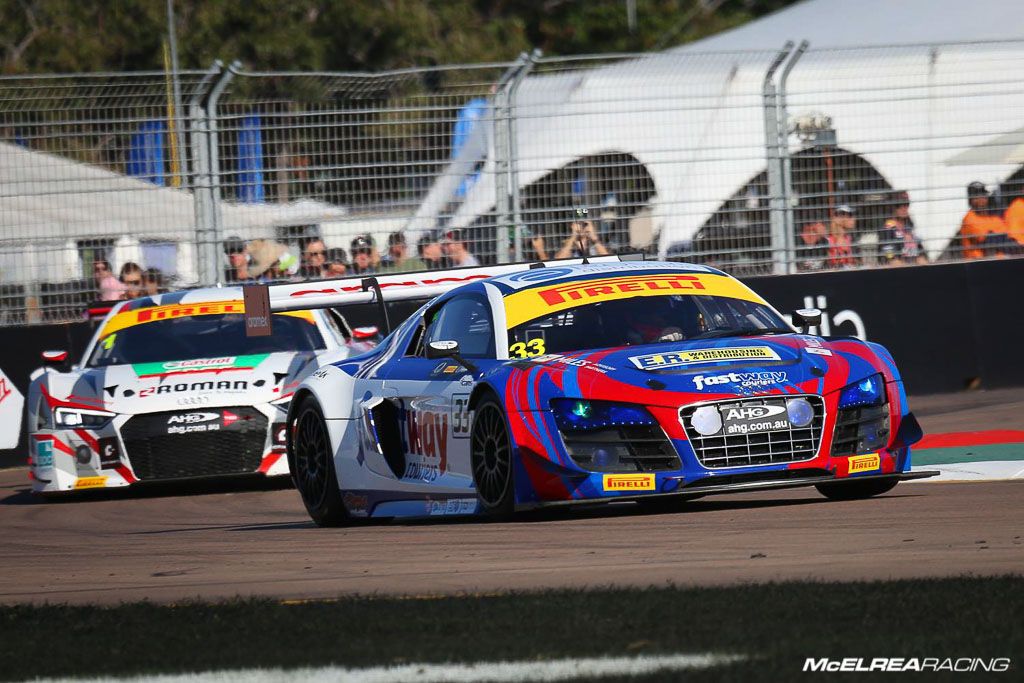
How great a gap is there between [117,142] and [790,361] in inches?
359

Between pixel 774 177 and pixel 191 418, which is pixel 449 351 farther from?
pixel 774 177

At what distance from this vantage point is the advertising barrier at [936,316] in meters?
15.8

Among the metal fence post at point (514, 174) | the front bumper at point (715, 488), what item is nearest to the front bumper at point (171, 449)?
the front bumper at point (715, 488)

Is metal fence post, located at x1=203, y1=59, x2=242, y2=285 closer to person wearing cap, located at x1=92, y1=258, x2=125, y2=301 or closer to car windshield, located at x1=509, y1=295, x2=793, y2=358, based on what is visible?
person wearing cap, located at x1=92, y1=258, x2=125, y2=301

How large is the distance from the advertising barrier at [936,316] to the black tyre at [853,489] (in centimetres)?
762

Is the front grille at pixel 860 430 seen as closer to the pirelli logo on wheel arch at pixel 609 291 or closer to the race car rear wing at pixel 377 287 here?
the pirelli logo on wheel arch at pixel 609 291

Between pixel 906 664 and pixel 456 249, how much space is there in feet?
37.9

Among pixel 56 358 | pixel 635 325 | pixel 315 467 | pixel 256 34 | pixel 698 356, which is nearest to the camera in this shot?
pixel 698 356

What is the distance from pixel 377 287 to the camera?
9883mm

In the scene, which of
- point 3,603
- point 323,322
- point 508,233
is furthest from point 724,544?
point 508,233

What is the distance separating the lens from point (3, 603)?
651cm

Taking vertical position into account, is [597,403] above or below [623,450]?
above

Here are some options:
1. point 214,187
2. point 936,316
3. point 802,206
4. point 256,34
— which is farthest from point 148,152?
point 256,34

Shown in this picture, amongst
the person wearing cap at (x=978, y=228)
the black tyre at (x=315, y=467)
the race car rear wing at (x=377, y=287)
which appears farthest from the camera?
the person wearing cap at (x=978, y=228)
